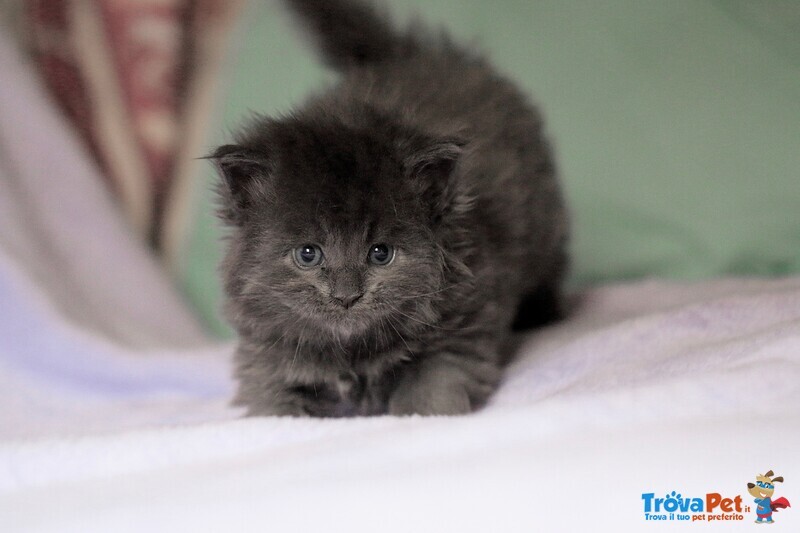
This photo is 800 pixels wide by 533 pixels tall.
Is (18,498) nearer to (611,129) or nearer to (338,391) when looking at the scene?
(338,391)

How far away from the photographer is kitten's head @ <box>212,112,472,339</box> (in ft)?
4.85

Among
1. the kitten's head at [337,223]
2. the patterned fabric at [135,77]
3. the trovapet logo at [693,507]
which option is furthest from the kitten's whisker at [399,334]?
the patterned fabric at [135,77]

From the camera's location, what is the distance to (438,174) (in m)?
1.58

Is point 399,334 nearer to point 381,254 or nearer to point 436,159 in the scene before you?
point 381,254

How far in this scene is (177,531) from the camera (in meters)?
1.19

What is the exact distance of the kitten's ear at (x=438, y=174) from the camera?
1.53 meters

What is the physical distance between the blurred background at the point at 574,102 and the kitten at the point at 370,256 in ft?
2.10

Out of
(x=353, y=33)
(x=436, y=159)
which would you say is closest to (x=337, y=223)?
(x=436, y=159)

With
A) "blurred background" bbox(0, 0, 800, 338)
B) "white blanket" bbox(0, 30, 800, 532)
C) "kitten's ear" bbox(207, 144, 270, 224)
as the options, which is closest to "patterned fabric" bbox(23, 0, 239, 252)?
"blurred background" bbox(0, 0, 800, 338)

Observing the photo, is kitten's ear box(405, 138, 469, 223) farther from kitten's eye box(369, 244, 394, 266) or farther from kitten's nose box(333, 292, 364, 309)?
kitten's nose box(333, 292, 364, 309)

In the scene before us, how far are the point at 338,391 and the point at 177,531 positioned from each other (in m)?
0.54

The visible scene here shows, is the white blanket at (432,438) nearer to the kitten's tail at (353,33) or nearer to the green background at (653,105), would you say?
the green background at (653,105)

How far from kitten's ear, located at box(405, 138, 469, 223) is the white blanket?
0.41 metres

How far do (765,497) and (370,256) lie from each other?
754 mm
